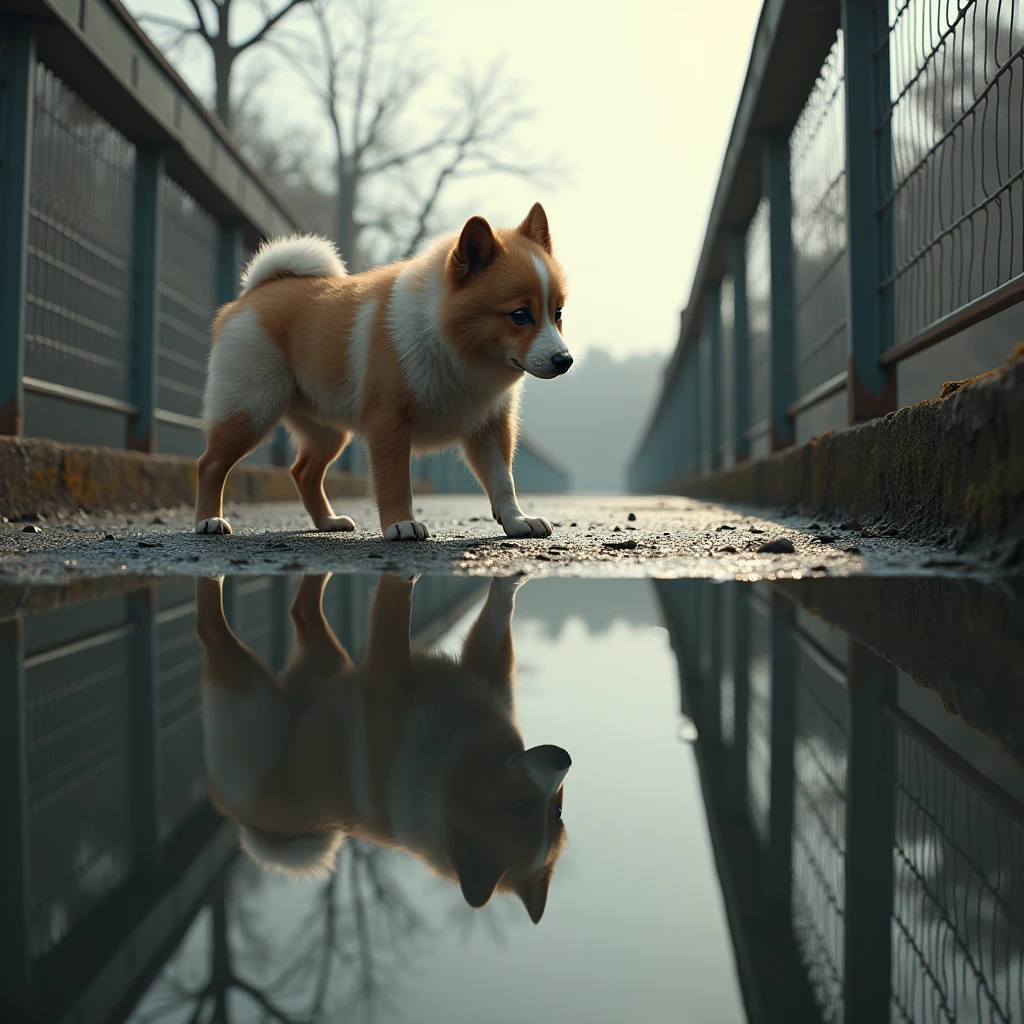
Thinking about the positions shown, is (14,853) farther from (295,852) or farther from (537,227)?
(537,227)

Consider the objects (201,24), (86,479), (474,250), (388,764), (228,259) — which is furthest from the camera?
(201,24)

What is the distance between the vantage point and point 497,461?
3078 millimetres

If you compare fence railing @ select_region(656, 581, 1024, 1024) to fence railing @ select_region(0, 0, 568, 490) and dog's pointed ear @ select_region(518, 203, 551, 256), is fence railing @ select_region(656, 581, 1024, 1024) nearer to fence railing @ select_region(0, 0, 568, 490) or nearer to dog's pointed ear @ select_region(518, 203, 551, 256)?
dog's pointed ear @ select_region(518, 203, 551, 256)

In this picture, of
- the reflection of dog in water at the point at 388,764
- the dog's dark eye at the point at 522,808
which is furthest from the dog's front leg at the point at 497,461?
the dog's dark eye at the point at 522,808

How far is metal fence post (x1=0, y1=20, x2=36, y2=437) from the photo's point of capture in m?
3.56

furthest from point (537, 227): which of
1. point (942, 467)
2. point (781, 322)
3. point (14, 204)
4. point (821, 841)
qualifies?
point (821, 841)

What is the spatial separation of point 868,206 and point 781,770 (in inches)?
123

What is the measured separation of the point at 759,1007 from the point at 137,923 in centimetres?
32

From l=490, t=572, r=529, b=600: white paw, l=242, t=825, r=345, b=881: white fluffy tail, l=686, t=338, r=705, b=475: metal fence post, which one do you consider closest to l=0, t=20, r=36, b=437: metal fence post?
l=490, t=572, r=529, b=600: white paw

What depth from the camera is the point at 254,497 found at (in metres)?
6.18

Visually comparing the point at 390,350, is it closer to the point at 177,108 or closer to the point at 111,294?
the point at 111,294

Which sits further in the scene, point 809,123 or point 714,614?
point 809,123

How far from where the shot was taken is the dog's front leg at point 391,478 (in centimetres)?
279

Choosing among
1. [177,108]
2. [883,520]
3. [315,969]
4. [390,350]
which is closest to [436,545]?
[390,350]
